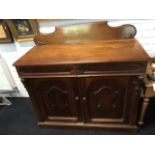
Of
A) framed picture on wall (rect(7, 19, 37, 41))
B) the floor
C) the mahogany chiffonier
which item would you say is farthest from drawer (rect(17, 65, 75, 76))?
the floor

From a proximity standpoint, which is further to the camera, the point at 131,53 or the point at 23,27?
the point at 23,27

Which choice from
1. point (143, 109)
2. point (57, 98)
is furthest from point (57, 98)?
point (143, 109)

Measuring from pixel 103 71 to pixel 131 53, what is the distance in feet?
0.85

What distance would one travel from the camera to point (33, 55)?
4.52 feet

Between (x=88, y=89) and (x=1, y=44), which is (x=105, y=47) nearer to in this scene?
(x=88, y=89)

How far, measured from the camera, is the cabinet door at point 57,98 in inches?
52.2

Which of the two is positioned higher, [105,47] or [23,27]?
[23,27]

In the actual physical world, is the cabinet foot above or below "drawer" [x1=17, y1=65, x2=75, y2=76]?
below

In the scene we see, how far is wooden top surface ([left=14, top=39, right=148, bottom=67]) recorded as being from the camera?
115 centimetres

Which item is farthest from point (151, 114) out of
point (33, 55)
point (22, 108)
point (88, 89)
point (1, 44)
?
point (1, 44)

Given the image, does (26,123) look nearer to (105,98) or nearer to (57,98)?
(57,98)

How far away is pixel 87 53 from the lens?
1.28m

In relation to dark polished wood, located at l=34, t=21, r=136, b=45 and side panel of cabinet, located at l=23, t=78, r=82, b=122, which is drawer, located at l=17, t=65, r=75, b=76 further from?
dark polished wood, located at l=34, t=21, r=136, b=45

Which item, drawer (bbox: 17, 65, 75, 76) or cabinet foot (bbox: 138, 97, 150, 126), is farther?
cabinet foot (bbox: 138, 97, 150, 126)
